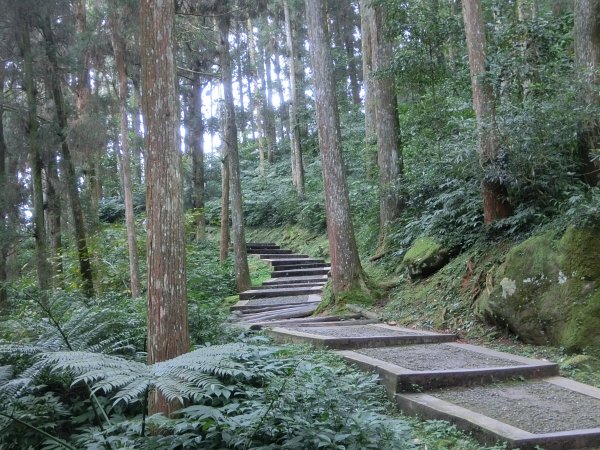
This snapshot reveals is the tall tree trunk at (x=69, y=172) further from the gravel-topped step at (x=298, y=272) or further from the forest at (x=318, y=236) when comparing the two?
the gravel-topped step at (x=298, y=272)

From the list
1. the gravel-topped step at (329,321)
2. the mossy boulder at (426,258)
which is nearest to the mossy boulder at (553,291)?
the mossy boulder at (426,258)

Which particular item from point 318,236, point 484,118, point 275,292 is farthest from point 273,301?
point 318,236

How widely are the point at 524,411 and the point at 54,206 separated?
1460 cm

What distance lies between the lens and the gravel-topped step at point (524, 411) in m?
4.46

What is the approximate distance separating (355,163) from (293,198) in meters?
3.68

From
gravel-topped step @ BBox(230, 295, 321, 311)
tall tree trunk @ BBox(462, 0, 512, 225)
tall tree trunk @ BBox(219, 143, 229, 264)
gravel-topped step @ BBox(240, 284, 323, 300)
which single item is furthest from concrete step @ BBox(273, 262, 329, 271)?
tall tree trunk @ BBox(462, 0, 512, 225)

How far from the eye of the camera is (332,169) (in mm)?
11172

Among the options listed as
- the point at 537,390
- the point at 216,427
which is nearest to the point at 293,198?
the point at 537,390

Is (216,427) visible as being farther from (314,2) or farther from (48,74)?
(48,74)

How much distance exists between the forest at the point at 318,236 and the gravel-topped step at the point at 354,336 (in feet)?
1.25

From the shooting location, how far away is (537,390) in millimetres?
5848

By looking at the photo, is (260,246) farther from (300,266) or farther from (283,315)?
(283,315)

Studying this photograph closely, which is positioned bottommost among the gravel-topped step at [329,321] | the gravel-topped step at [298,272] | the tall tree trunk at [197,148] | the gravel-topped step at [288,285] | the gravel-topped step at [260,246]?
the gravel-topped step at [329,321]

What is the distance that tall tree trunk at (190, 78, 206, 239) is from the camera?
2194cm
